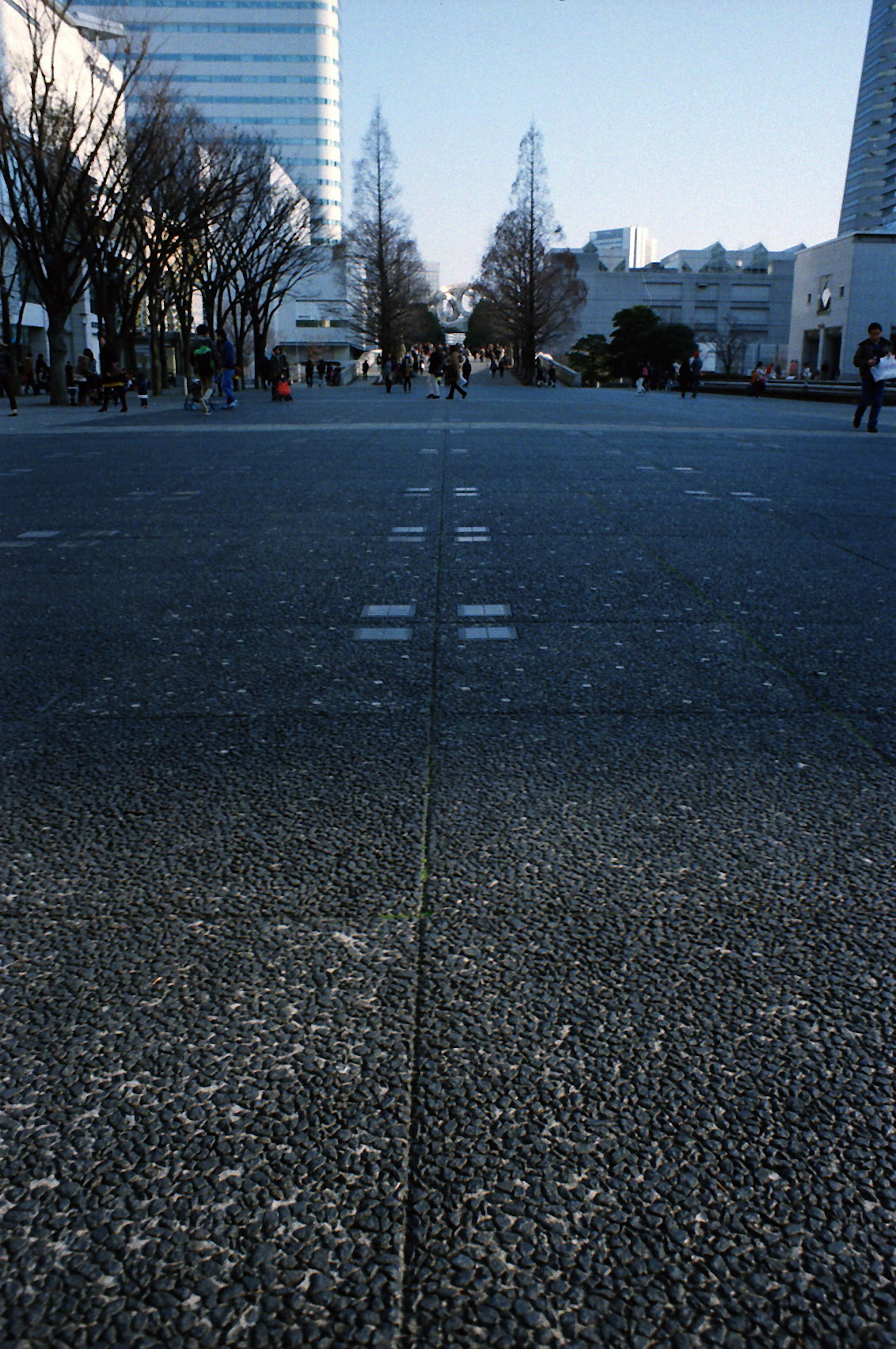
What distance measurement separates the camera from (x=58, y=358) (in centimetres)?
3159

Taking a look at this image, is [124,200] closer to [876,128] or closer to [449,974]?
[449,974]

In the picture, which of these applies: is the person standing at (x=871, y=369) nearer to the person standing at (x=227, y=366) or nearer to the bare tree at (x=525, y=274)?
the person standing at (x=227, y=366)

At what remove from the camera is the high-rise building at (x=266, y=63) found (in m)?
146

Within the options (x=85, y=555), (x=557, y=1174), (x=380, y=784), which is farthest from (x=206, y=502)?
(x=557, y=1174)

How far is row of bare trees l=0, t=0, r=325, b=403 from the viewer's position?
2920 centimetres

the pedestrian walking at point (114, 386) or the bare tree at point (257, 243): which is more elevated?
the bare tree at point (257, 243)

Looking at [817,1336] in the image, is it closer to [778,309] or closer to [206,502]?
[206,502]

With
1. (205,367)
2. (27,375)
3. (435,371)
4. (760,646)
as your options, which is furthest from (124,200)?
(760,646)

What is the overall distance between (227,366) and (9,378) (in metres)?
5.46

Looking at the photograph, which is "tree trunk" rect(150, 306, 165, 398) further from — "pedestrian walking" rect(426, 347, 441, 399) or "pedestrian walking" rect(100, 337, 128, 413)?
"pedestrian walking" rect(426, 347, 441, 399)

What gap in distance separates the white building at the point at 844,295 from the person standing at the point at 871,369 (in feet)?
239

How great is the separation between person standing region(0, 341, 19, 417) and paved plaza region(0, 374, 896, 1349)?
2272 cm

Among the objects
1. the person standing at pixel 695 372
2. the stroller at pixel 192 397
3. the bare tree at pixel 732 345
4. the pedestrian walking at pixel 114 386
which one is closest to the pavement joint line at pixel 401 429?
the pedestrian walking at pixel 114 386

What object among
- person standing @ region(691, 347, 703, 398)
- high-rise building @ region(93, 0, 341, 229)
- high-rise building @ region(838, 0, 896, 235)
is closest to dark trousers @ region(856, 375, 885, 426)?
person standing @ region(691, 347, 703, 398)
